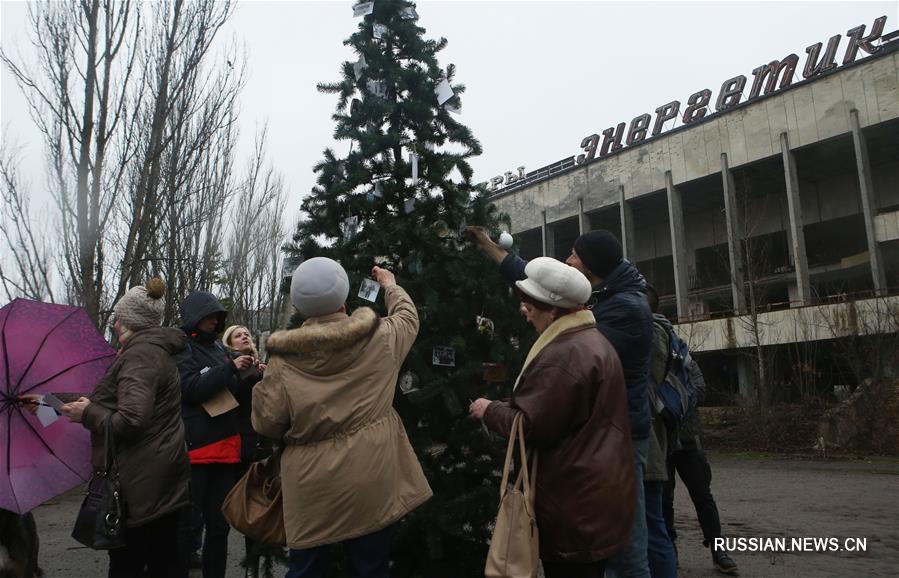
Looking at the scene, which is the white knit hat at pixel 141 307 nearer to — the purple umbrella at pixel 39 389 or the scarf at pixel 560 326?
the purple umbrella at pixel 39 389

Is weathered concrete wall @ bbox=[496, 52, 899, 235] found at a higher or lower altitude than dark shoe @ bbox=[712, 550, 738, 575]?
higher

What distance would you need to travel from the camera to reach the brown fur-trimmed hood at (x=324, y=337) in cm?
256

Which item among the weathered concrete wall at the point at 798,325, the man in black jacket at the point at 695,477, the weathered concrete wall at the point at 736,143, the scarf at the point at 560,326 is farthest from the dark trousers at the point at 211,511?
the weathered concrete wall at the point at 736,143

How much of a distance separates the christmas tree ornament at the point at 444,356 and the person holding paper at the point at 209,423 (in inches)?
43.2

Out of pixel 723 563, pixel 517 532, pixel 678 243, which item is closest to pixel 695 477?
pixel 723 563

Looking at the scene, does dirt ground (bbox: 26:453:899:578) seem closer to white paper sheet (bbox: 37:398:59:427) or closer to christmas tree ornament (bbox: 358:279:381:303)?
white paper sheet (bbox: 37:398:59:427)

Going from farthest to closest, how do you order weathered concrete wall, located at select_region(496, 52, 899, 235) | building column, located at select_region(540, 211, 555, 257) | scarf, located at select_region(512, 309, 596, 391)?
building column, located at select_region(540, 211, 555, 257), weathered concrete wall, located at select_region(496, 52, 899, 235), scarf, located at select_region(512, 309, 596, 391)

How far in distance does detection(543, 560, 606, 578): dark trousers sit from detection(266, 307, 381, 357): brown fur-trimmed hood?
1123 mm

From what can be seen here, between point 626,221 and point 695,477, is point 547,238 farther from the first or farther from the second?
point 695,477

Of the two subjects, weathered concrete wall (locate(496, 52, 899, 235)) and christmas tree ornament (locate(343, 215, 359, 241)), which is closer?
christmas tree ornament (locate(343, 215, 359, 241))

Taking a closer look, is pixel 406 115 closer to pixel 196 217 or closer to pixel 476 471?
pixel 476 471

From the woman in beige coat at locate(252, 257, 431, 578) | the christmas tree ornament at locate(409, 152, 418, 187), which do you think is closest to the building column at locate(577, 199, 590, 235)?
the christmas tree ornament at locate(409, 152, 418, 187)

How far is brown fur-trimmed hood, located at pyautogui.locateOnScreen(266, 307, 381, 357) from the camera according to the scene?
2562 mm

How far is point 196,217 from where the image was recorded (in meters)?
13.5
